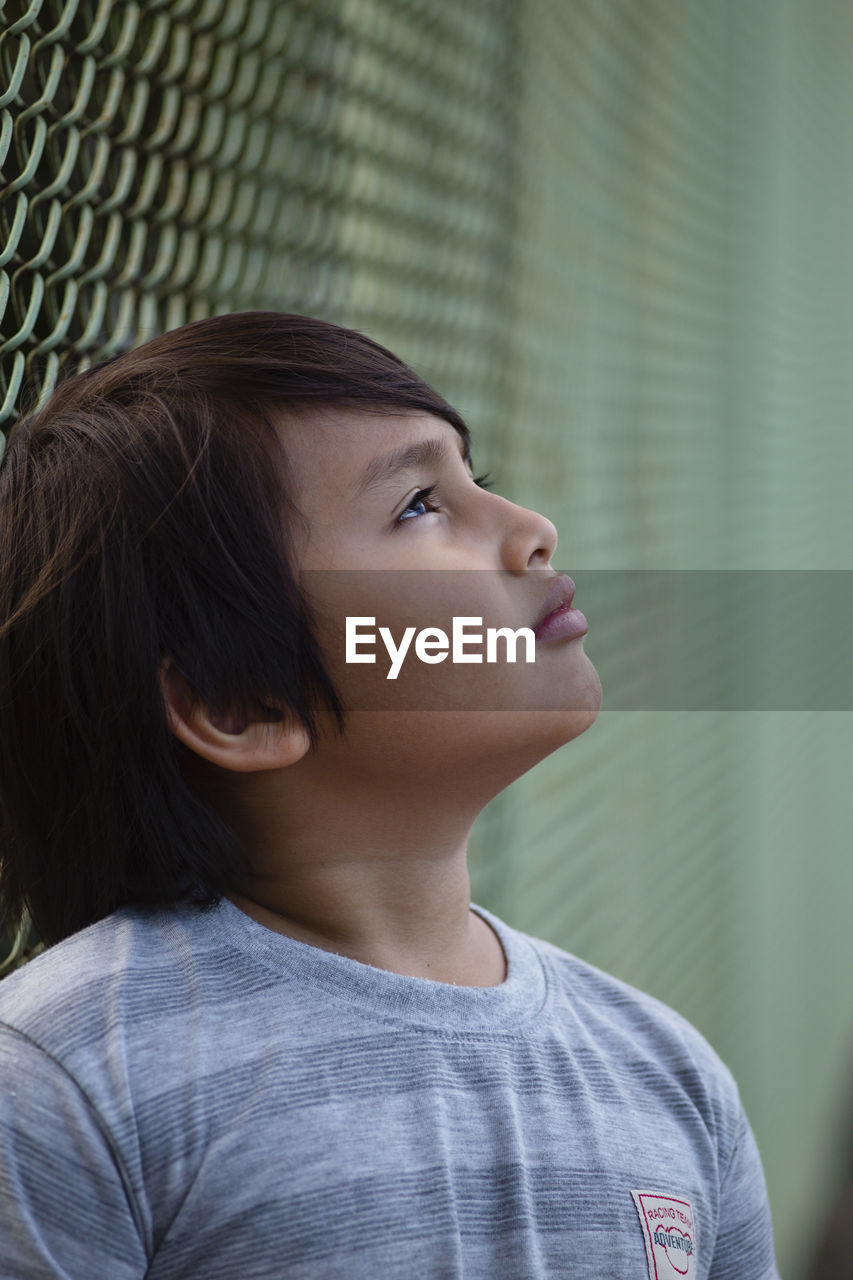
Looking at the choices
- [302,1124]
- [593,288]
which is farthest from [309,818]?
[593,288]

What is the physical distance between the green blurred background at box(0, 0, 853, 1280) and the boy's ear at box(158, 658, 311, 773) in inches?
9.5

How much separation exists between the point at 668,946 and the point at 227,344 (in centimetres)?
178

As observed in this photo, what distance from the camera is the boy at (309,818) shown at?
71cm

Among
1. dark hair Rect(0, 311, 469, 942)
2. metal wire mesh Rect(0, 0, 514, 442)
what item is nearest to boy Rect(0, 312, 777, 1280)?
dark hair Rect(0, 311, 469, 942)

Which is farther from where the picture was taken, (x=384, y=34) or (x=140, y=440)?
(x=384, y=34)

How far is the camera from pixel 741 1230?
2.91ft

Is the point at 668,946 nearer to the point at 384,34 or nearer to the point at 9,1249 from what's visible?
the point at 384,34

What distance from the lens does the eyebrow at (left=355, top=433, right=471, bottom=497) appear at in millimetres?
823

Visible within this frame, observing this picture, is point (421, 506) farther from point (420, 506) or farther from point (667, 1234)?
point (667, 1234)

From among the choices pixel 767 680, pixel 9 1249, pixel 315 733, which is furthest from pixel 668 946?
pixel 9 1249

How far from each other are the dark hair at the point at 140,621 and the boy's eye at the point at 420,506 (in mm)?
83

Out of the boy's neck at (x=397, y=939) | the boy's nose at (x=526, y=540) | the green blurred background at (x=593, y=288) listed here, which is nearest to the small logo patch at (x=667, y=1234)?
the boy's neck at (x=397, y=939)

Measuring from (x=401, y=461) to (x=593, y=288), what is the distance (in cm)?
136

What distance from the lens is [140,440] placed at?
80 centimetres
